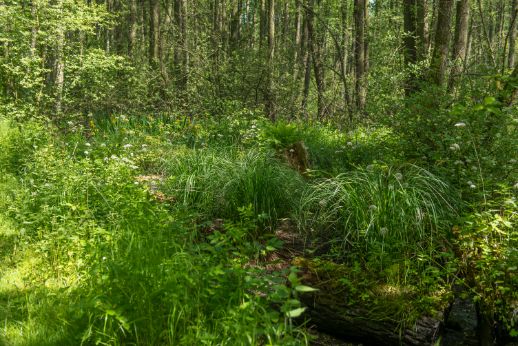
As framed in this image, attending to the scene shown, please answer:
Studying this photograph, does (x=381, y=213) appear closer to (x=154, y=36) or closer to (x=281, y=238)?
(x=281, y=238)

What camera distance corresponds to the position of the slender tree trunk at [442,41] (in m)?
7.84

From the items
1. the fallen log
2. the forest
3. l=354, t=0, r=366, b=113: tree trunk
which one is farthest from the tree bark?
the fallen log

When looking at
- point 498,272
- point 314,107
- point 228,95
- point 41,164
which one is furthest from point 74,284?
point 314,107

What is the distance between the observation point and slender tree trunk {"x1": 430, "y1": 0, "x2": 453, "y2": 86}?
25.7 feet

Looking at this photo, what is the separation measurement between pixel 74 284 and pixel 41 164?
8.23 feet

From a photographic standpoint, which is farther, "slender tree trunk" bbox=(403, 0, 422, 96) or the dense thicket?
"slender tree trunk" bbox=(403, 0, 422, 96)

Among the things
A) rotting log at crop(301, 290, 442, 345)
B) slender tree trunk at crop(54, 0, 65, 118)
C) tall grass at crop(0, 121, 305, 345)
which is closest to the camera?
tall grass at crop(0, 121, 305, 345)

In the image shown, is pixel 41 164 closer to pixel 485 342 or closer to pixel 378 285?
pixel 378 285

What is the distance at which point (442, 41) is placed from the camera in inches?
316

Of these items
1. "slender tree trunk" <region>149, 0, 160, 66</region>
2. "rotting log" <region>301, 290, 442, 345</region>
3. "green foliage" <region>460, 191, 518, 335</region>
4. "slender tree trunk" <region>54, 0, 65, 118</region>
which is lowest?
"rotting log" <region>301, 290, 442, 345</region>

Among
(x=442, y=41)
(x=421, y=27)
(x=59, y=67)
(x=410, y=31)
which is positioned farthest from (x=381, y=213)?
(x=59, y=67)

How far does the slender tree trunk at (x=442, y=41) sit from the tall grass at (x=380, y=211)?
3.47 meters

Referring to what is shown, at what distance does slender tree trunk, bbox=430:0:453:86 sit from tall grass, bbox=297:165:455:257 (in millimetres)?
3470

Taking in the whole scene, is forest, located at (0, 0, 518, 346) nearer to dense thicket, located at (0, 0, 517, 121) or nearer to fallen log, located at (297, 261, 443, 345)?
fallen log, located at (297, 261, 443, 345)
